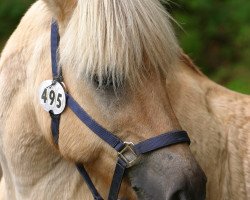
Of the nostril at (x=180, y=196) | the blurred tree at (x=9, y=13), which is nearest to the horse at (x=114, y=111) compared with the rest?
the nostril at (x=180, y=196)

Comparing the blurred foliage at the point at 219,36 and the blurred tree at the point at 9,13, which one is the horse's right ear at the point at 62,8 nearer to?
the blurred tree at the point at 9,13

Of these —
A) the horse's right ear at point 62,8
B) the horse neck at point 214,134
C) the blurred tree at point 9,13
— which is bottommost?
the blurred tree at point 9,13

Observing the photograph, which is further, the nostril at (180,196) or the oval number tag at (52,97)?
the oval number tag at (52,97)

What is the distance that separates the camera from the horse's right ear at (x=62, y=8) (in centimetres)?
326

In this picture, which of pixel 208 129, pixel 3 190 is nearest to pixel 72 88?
pixel 208 129

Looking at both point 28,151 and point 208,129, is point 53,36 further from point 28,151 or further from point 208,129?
point 208,129

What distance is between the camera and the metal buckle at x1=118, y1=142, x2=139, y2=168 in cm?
311

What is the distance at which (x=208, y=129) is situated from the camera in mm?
3668

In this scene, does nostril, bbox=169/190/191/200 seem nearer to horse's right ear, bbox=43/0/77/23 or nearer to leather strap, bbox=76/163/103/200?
leather strap, bbox=76/163/103/200

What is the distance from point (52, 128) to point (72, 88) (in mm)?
211

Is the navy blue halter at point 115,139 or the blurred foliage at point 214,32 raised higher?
the navy blue halter at point 115,139

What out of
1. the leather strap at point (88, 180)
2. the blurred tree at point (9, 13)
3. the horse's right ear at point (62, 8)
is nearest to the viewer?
the horse's right ear at point (62, 8)

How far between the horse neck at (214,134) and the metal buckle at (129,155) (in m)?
0.55

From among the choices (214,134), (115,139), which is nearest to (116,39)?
(115,139)
